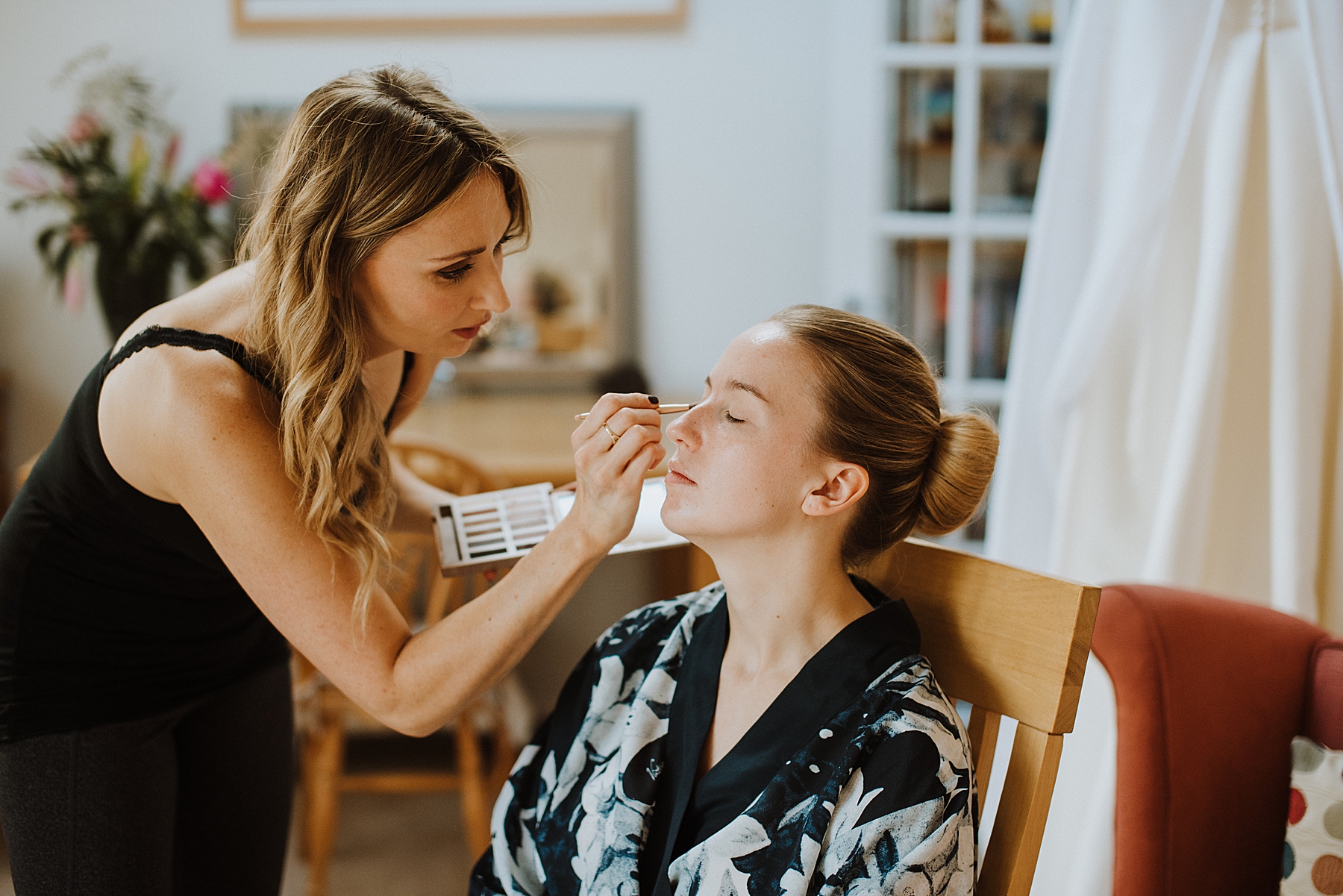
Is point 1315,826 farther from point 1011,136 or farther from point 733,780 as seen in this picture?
point 1011,136

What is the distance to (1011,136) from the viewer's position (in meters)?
2.38

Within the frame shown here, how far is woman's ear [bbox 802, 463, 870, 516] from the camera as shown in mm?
1008

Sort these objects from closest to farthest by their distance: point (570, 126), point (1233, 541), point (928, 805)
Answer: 1. point (928, 805)
2. point (1233, 541)
3. point (570, 126)

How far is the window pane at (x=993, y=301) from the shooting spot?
2418 millimetres

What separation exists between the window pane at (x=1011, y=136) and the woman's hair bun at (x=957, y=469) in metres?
1.54

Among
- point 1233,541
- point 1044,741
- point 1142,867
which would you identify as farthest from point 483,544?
point 1233,541

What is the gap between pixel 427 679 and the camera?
0.94 m

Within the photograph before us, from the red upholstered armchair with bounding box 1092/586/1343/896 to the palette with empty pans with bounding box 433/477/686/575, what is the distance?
1.77 ft

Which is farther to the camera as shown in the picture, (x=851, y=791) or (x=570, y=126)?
(x=570, y=126)

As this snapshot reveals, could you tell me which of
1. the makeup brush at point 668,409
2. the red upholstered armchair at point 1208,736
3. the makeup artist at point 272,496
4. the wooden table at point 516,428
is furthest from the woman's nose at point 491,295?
the wooden table at point 516,428

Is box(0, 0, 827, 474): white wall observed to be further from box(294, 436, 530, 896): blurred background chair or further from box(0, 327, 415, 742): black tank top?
box(0, 327, 415, 742): black tank top

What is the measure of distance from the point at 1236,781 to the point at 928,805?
19.5 inches

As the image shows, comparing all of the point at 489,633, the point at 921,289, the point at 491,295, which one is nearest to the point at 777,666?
the point at 489,633

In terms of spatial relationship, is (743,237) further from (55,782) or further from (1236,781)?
(55,782)
